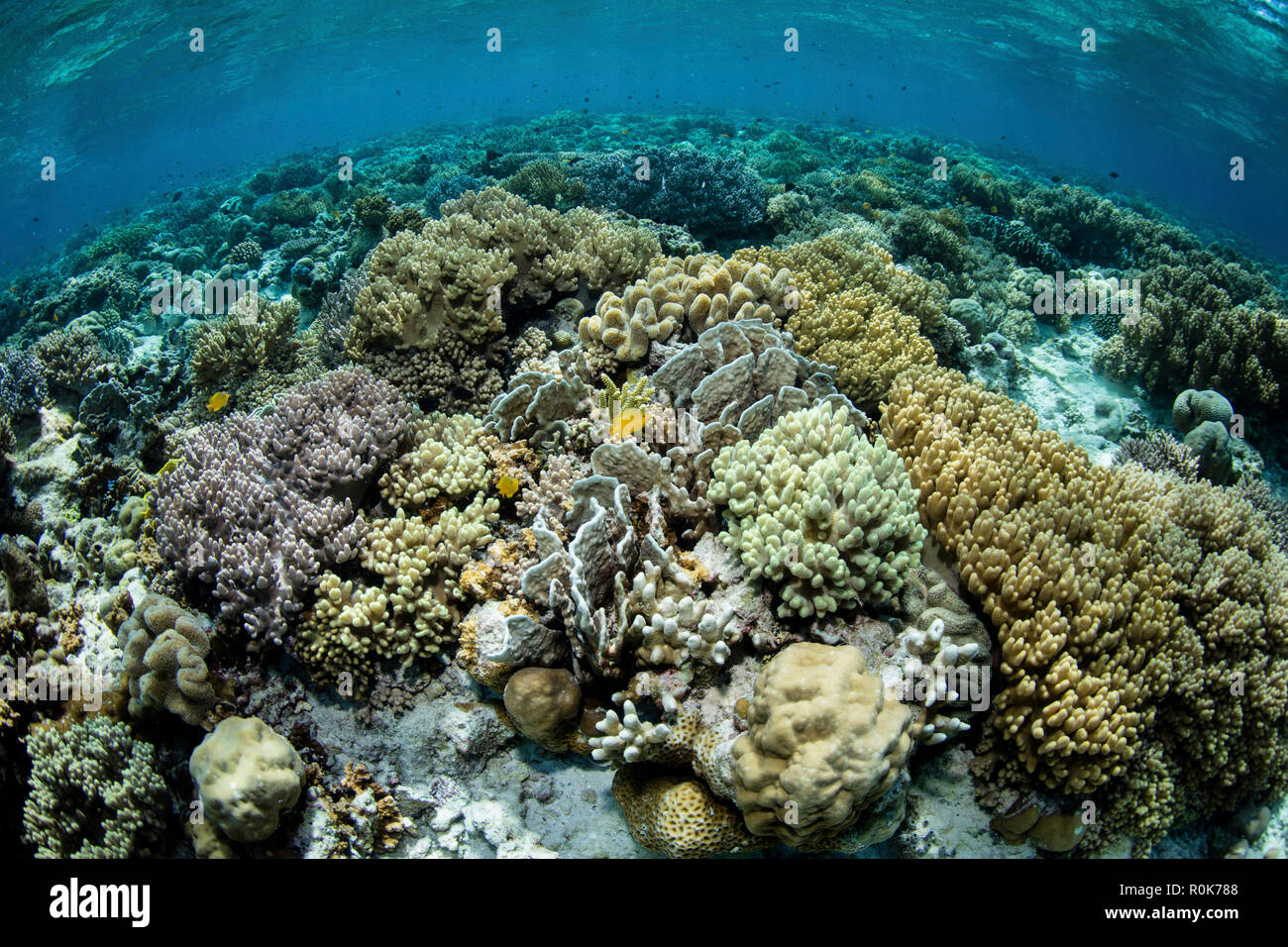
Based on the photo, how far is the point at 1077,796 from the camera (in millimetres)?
3486

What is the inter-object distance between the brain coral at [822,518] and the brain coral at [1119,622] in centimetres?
59

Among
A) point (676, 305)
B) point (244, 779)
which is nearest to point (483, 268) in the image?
point (676, 305)

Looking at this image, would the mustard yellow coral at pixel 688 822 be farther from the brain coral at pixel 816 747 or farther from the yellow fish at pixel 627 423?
the yellow fish at pixel 627 423

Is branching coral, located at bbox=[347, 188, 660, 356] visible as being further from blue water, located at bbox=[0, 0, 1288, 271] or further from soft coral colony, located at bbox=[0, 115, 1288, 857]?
blue water, located at bbox=[0, 0, 1288, 271]

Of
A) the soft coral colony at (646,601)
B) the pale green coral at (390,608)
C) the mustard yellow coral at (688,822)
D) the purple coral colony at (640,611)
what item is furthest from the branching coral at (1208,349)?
the pale green coral at (390,608)

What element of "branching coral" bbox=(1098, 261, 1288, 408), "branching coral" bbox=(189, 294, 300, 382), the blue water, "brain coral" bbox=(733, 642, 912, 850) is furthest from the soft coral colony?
the blue water

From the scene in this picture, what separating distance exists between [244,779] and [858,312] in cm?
711

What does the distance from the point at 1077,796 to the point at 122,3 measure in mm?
48868

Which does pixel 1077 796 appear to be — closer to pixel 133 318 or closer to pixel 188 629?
pixel 188 629

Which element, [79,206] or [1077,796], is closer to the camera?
[1077,796]

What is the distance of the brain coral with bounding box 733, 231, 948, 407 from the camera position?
6.21 meters

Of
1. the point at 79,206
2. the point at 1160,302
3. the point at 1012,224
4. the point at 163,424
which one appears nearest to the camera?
the point at 163,424

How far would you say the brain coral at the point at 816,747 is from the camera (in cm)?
265
